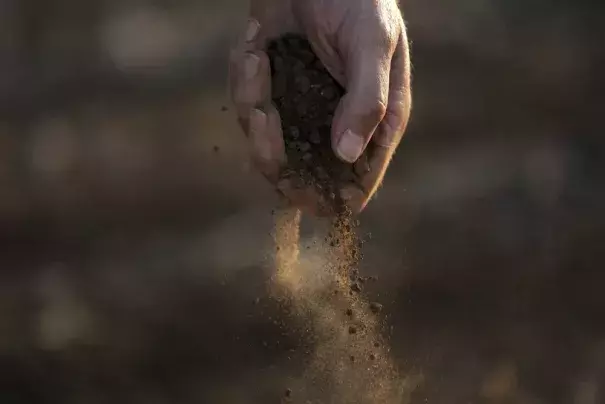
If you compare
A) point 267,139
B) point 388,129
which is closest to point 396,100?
point 388,129

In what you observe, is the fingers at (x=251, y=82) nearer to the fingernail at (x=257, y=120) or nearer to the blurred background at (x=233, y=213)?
the fingernail at (x=257, y=120)

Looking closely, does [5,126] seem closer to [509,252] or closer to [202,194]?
[202,194]

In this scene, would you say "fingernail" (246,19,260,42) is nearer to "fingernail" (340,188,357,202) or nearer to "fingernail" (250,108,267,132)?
"fingernail" (250,108,267,132)

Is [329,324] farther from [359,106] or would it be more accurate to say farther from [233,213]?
[359,106]

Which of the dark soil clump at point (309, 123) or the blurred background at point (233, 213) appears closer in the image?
the dark soil clump at point (309, 123)

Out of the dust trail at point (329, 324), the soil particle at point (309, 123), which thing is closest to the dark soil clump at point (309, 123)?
the soil particle at point (309, 123)

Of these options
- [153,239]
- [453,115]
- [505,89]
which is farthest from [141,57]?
[505,89]
